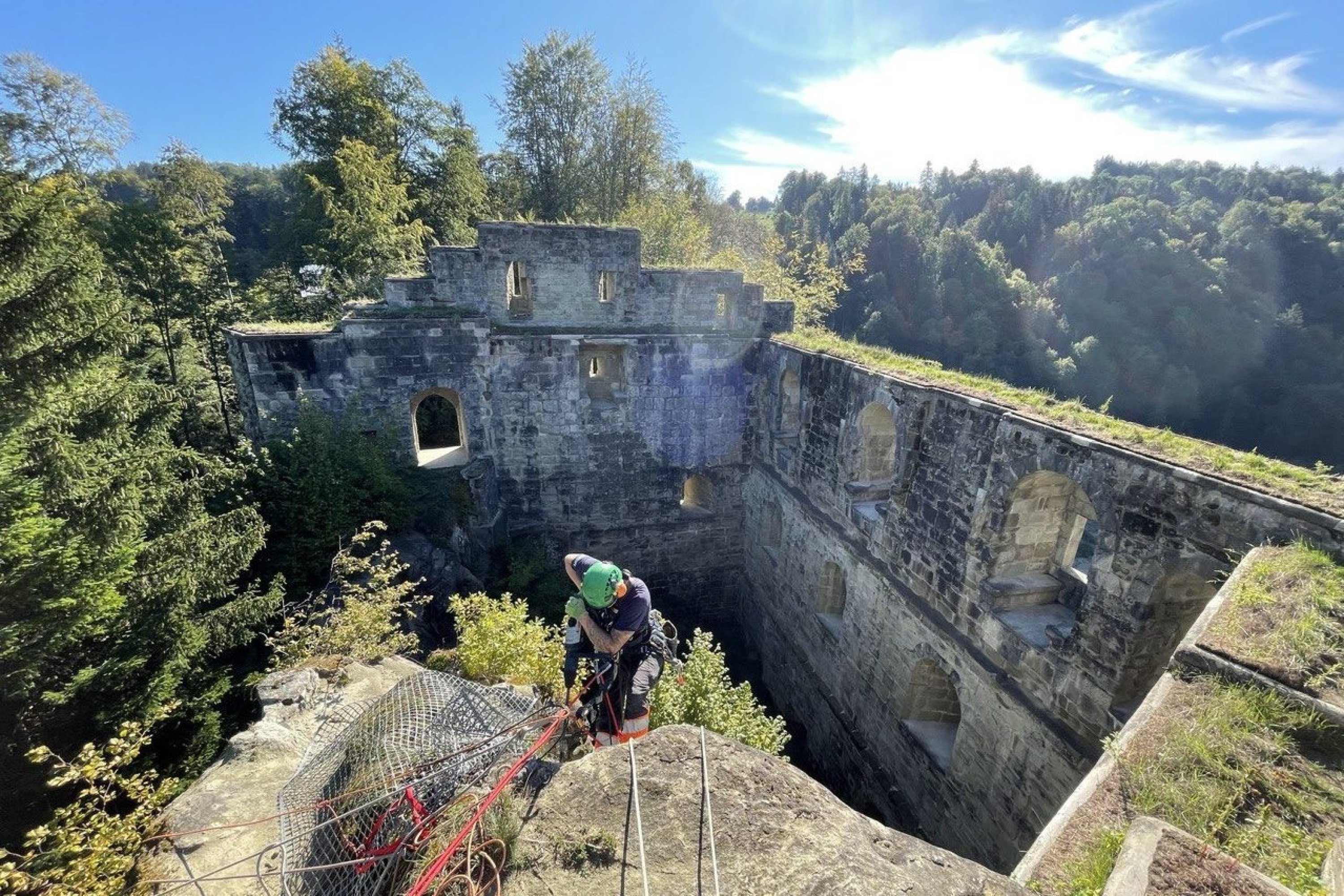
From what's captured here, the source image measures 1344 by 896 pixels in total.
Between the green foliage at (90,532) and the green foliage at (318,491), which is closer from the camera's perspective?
the green foliage at (90,532)

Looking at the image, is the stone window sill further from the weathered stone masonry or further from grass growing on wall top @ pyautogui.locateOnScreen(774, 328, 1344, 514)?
the weathered stone masonry

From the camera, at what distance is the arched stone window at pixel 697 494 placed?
12.8 metres

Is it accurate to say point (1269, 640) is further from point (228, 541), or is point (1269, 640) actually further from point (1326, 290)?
point (1326, 290)

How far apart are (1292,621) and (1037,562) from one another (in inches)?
128

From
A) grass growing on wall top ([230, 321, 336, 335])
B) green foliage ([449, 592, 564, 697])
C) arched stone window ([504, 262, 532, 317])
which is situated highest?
arched stone window ([504, 262, 532, 317])

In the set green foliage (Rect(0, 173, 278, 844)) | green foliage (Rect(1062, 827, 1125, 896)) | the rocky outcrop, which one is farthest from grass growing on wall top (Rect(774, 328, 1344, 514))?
green foliage (Rect(0, 173, 278, 844))

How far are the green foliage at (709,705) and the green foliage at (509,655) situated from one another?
1040 millimetres

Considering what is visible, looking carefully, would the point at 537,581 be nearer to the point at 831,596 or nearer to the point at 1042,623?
the point at 831,596

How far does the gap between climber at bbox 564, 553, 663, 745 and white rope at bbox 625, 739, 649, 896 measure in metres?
1.36

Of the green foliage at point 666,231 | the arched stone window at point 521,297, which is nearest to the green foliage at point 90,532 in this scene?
the arched stone window at point 521,297

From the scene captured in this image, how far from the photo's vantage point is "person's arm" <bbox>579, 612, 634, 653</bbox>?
169 inches

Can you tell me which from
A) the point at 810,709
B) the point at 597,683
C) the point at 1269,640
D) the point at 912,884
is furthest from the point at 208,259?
the point at 1269,640

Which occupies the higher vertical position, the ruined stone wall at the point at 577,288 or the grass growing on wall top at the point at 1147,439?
the ruined stone wall at the point at 577,288

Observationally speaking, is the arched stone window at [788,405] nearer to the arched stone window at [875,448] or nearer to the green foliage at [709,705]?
the arched stone window at [875,448]
